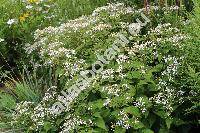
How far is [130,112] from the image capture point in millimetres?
4020

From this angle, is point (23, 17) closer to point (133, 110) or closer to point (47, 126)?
point (47, 126)

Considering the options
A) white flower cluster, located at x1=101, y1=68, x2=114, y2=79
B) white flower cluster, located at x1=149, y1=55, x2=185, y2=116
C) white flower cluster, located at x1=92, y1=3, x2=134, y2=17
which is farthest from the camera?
white flower cluster, located at x1=92, y1=3, x2=134, y2=17

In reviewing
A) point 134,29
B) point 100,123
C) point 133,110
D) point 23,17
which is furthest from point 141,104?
point 23,17

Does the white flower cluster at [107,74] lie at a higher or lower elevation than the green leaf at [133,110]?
higher

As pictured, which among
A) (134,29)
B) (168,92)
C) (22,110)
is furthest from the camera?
(134,29)

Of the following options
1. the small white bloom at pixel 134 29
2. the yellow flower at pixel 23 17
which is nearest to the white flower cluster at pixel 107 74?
the small white bloom at pixel 134 29

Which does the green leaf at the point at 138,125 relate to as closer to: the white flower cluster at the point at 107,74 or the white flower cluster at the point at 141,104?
the white flower cluster at the point at 141,104

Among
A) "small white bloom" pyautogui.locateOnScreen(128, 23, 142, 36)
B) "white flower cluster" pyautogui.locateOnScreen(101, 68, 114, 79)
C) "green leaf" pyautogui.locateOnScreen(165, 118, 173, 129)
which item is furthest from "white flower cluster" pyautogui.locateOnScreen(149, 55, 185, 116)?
"small white bloom" pyautogui.locateOnScreen(128, 23, 142, 36)

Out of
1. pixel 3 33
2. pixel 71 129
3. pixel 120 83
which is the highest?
pixel 3 33

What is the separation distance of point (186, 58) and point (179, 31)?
0.66 meters

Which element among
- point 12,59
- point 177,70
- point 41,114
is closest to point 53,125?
point 41,114

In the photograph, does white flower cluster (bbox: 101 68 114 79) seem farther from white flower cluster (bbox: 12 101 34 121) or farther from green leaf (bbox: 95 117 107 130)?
white flower cluster (bbox: 12 101 34 121)

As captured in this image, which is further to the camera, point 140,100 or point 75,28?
point 75,28

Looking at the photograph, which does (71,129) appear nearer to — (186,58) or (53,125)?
(53,125)
